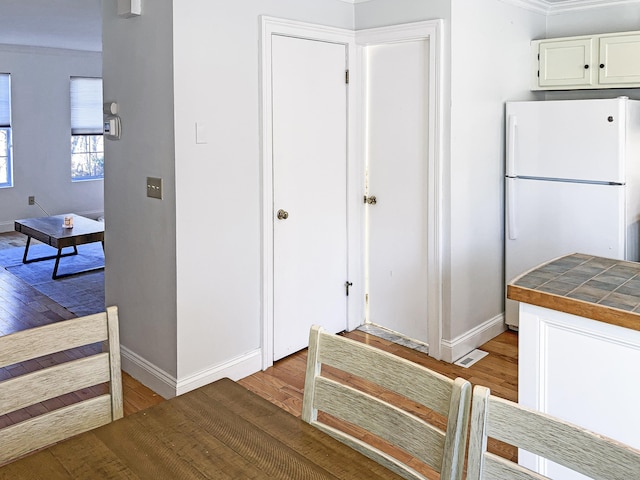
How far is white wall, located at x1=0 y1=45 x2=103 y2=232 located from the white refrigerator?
6.38 m

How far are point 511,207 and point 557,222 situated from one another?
0.31 meters

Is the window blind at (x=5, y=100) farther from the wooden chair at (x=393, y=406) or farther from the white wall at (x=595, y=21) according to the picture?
the wooden chair at (x=393, y=406)

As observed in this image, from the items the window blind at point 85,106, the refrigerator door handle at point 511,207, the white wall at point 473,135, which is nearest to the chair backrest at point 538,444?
the white wall at point 473,135

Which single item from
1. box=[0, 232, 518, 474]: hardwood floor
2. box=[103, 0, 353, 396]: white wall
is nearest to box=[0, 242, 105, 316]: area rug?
box=[0, 232, 518, 474]: hardwood floor

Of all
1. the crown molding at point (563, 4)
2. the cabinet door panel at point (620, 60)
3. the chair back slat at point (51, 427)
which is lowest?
the chair back slat at point (51, 427)

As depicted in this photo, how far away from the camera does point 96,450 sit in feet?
4.18

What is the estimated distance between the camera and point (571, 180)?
3.80m

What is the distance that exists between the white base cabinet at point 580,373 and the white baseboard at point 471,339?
1467 mm

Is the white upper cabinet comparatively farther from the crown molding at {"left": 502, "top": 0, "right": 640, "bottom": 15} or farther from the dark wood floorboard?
the dark wood floorboard

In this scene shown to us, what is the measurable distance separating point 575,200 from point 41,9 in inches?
186

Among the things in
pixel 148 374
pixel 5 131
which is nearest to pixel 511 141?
pixel 148 374

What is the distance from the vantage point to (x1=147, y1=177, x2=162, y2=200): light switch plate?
309 centimetres

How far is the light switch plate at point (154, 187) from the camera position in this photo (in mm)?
3088

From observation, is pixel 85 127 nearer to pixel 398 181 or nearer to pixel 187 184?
pixel 398 181
